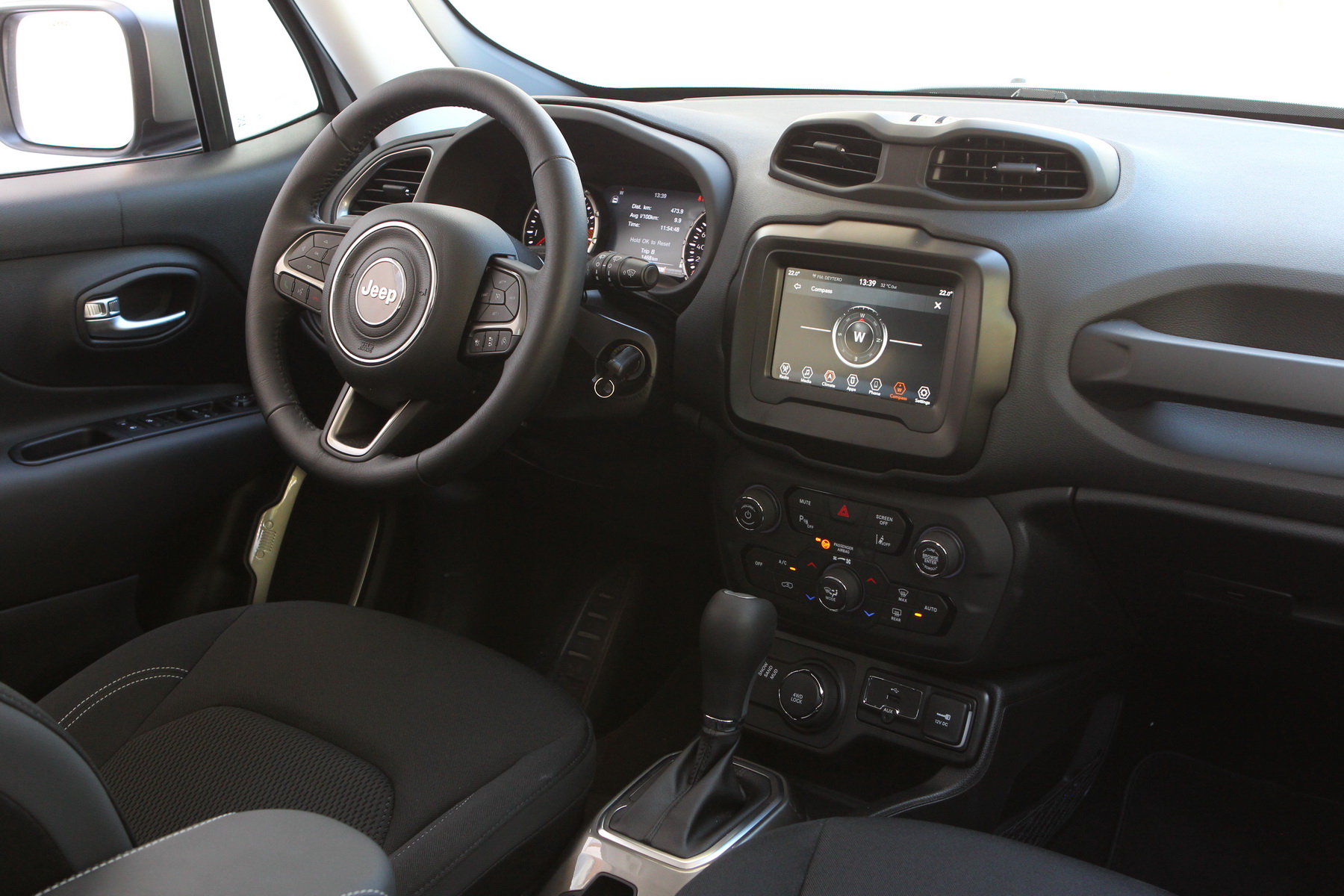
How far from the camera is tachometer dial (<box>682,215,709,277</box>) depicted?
4.94 feet

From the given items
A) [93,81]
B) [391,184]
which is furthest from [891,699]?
[93,81]

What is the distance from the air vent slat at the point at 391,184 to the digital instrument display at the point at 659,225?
309 millimetres

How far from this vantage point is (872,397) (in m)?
1.30

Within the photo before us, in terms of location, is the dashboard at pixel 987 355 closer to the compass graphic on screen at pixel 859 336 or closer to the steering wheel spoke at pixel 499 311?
the compass graphic on screen at pixel 859 336

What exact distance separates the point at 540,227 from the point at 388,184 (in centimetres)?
25

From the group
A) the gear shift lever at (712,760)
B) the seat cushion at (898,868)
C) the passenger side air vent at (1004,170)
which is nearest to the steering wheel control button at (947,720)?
the gear shift lever at (712,760)

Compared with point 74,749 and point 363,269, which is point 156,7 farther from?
point 74,749

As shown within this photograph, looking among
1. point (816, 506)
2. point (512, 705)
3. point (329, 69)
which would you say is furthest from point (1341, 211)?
point (329, 69)

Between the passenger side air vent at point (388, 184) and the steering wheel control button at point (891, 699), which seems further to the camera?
the passenger side air vent at point (388, 184)

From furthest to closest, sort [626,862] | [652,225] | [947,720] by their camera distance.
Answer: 1. [652,225]
2. [947,720]
3. [626,862]

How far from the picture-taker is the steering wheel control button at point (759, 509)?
1.48 meters

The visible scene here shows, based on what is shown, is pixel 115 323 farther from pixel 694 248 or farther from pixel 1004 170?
pixel 1004 170

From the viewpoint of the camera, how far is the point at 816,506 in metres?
1.43

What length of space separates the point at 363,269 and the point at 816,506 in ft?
2.09
